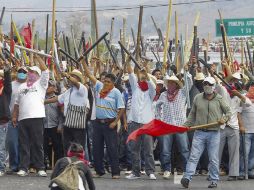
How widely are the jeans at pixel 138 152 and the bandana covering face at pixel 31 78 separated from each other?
1810mm

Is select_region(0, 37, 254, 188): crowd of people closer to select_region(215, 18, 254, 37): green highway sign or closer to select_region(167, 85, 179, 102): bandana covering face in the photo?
select_region(167, 85, 179, 102): bandana covering face

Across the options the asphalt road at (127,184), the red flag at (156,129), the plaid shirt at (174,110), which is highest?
the plaid shirt at (174,110)

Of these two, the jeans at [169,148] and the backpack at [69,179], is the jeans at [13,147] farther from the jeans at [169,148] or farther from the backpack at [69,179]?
the backpack at [69,179]

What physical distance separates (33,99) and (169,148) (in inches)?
98.3

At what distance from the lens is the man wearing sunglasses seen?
19.7 meters

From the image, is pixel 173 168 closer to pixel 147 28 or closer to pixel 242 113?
pixel 242 113

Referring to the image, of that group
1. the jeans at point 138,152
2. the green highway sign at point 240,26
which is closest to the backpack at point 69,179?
the jeans at point 138,152

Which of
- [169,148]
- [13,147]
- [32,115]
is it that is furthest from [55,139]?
→ [169,148]

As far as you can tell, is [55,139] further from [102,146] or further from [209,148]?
[209,148]

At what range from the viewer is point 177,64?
24.6 meters

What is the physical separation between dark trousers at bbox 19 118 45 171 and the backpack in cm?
636

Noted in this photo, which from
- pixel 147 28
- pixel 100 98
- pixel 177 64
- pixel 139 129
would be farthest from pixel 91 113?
pixel 147 28

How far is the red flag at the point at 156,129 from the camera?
19.5 metres

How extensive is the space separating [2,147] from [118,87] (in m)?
2.64
